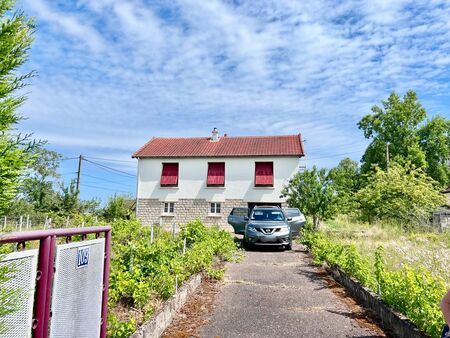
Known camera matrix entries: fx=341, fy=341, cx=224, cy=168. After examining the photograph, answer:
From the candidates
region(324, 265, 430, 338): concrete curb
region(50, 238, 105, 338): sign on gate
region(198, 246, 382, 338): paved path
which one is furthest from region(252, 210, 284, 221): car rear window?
region(50, 238, 105, 338): sign on gate

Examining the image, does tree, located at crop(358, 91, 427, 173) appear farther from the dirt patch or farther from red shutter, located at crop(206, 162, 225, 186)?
the dirt patch

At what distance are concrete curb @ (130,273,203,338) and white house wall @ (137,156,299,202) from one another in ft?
67.5

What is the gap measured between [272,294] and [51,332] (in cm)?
508

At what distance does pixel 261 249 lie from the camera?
1416 centimetres

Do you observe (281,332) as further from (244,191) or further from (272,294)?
(244,191)

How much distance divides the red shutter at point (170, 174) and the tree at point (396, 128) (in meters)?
22.4

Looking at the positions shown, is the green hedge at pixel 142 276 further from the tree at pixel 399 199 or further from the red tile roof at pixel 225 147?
the red tile roof at pixel 225 147

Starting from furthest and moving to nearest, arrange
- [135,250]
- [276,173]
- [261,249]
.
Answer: [276,173] → [261,249] → [135,250]

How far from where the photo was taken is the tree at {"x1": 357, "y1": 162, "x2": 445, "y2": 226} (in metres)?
19.3

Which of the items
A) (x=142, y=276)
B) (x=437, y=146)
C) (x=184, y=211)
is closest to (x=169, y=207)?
(x=184, y=211)

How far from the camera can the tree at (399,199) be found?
63.4 feet

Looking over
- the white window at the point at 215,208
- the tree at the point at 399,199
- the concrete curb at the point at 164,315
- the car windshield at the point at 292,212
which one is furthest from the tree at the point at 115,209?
the concrete curb at the point at 164,315

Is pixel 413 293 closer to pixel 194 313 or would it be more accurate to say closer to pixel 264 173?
pixel 194 313

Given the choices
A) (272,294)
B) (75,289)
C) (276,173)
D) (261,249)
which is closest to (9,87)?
(75,289)
